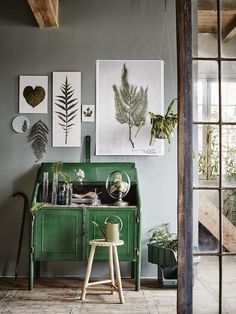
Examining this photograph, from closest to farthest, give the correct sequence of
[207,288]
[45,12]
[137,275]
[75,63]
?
[207,288] → [137,275] → [45,12] → [75,63]

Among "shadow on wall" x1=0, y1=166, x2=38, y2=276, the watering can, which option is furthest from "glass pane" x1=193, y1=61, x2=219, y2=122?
"shadow on wall" x1=0, y1=166, x2=38, y2=276

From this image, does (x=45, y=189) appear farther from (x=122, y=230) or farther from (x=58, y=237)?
(x=122, y=230)

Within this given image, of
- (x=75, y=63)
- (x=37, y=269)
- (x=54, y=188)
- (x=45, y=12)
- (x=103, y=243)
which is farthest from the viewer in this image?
(x=75, y=63)

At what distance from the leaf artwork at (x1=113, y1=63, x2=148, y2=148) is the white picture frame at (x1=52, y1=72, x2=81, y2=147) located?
44 centimetres

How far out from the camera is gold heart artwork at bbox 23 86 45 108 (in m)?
5.13

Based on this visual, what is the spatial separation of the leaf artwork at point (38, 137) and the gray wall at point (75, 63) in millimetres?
60

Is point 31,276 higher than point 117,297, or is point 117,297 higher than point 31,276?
point 31,276

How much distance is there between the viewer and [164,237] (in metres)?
4.93

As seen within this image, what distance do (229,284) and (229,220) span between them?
1.39 ft

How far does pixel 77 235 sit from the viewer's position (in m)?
4.59

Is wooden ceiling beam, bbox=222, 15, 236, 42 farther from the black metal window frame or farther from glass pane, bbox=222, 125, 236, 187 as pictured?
glass pane, bbox=222, 125, 236, 187

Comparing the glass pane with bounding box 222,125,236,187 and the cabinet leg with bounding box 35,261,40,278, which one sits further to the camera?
the cabinet leg with bounding box 35,261,40,278

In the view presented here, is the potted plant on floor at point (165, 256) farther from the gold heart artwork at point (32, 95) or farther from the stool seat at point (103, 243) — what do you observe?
the gold heart artwork at point (32, 95)

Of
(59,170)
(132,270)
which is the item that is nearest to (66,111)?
(59,170)
